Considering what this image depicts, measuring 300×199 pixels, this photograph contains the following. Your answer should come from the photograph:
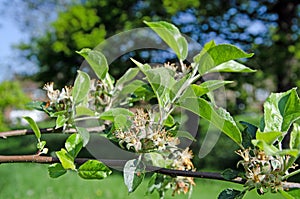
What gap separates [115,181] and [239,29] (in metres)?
2.32

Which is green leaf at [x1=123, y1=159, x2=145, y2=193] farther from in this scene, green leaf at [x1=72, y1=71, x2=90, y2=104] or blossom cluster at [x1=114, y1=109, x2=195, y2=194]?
green leaf at [x1=72, y1=71, x2=90, y2=104]

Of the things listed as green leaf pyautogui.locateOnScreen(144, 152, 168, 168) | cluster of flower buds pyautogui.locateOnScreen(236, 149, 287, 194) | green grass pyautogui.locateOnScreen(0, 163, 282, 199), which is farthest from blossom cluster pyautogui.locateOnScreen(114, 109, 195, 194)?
green grass pyautogui.locateOnScreen(0, 163, 282, 199)

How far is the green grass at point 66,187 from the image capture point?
282 centimetres

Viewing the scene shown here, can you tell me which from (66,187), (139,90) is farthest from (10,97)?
(139,90)

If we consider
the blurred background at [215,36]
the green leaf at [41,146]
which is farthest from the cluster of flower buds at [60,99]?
the blurred background at [215,36]

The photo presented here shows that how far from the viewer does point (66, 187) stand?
3203 millimetres

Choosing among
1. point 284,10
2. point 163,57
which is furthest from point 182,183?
point 284,10

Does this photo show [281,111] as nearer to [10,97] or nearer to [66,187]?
[66,187]

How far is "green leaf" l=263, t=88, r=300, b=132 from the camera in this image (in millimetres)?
451

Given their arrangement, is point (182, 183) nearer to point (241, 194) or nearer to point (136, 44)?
point (241, 194)

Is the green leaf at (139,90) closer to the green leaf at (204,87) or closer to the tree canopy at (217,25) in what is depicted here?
the green leaf at (204,87)

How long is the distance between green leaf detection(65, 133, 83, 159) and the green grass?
2.18 m

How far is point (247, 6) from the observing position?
5090 mm

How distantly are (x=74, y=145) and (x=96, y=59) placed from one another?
0.14 meters
